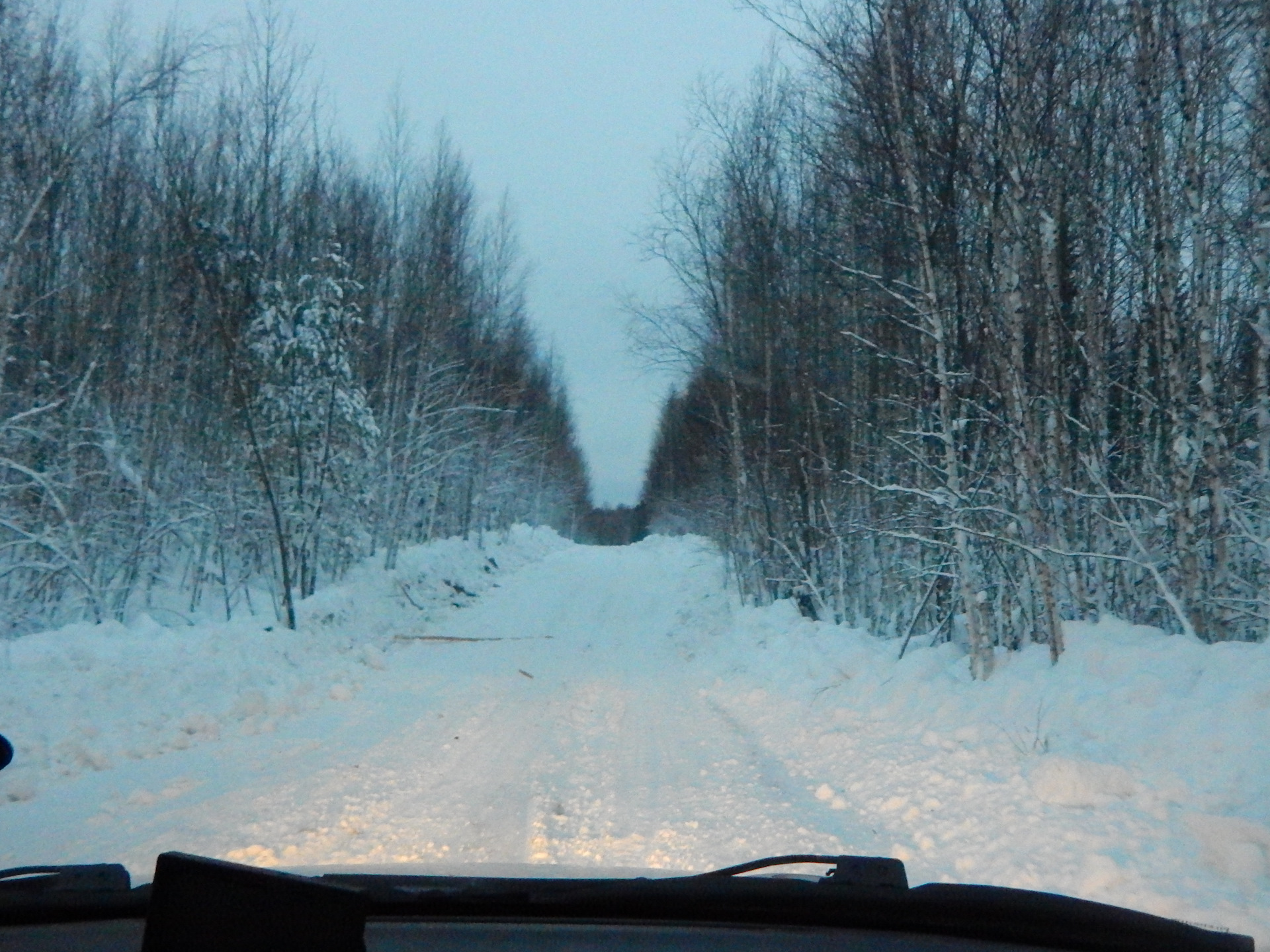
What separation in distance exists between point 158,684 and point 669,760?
5.40m

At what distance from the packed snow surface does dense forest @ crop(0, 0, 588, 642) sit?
382 centimetres

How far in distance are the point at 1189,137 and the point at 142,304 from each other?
57.9 ft

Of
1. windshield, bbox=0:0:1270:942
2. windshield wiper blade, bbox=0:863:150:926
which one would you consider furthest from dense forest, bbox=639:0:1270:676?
windshield wiper blade, bbox=0:863:150:926

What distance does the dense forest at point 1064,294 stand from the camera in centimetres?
880

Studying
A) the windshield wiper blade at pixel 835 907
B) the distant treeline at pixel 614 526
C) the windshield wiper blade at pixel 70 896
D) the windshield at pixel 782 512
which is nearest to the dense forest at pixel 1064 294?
the windshield at pixel 782 512

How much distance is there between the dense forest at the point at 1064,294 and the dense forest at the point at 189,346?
959 cm

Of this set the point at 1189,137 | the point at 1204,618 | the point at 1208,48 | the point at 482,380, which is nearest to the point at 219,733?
the point at 1204,618

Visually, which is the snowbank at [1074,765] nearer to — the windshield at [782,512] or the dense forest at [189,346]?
the windshield at [782,512]

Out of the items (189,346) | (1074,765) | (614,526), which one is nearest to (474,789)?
(1074,765)

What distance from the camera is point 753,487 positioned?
20.0 meters

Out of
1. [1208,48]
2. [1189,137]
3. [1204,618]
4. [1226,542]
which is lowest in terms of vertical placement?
[1204,618]

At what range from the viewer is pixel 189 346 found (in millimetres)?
19406

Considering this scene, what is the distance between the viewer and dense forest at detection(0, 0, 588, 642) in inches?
546

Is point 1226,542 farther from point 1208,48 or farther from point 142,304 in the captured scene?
point 142,304
